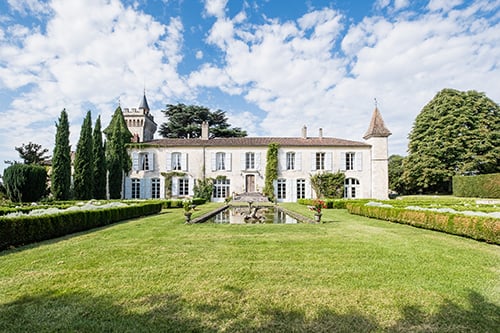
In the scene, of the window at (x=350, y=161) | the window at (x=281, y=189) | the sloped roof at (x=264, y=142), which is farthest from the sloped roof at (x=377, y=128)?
the window at (x=281, y=189)

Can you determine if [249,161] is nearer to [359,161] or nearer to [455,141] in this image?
[359,161]

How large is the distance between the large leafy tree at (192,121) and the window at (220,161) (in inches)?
471

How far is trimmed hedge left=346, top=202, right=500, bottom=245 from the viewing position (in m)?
5.81

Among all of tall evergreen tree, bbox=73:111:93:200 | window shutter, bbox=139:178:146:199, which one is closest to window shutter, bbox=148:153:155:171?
window shutter, bbox=139:178:146:199

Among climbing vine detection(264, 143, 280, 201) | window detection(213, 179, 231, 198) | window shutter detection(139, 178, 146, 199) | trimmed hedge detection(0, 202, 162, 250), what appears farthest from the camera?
window detection(213, 179, 231, 198)

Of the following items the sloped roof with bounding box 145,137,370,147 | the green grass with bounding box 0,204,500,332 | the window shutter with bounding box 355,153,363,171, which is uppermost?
the sloped roof with bounding box 145,137,370,147

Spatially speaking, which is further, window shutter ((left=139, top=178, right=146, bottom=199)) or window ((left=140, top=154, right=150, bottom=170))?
window ((left=140, top=154, right=150, bottom=170))

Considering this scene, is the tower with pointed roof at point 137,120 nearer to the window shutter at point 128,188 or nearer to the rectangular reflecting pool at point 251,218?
the window shutter at point 128,188

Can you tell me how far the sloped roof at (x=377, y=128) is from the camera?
72.0 ft

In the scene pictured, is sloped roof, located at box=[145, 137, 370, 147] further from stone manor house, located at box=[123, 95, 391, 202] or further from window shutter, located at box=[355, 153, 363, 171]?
window shutter, located at box=[355, 153, 363, 171]

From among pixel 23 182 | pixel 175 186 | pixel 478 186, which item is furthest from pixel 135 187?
pixel 478 186

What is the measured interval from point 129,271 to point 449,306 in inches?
152

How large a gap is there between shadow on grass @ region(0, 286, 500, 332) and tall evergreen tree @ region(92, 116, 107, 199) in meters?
18.7

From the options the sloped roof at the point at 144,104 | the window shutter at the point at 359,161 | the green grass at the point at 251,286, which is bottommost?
the green grass at the point at 251,286
